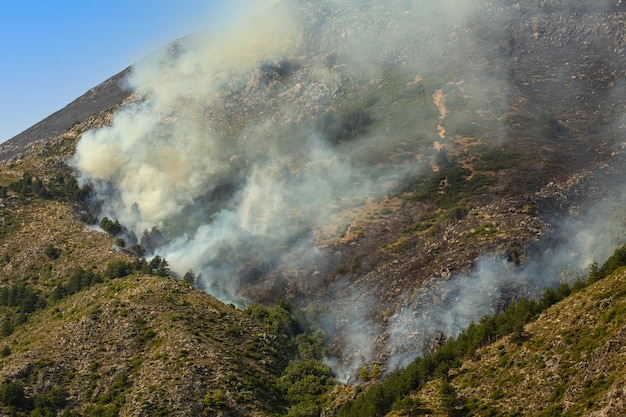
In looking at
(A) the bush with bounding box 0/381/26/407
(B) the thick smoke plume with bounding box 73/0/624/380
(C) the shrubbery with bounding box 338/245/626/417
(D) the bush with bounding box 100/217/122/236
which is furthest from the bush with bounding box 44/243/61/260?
(C) the shrubbery with bounding box 338/245/626/417

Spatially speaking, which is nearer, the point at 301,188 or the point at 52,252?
the point at 52,252

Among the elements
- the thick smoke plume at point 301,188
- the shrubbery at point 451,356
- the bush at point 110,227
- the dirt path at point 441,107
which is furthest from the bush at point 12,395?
the dirt path at point 441,107

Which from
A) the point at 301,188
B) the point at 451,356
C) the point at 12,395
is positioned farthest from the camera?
the point at 301,188

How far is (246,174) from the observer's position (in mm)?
172750

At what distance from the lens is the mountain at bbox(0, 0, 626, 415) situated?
8662 cm

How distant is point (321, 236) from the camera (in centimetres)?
13825

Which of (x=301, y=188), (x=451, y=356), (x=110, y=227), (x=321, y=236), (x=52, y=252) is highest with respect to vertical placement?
(x=301, y=188)

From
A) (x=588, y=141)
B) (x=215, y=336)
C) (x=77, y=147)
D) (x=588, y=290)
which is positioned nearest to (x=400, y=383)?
(x=588, y=290)

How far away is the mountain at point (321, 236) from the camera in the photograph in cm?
8662

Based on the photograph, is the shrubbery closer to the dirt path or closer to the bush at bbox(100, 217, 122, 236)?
the bush at bbox(100, 217, 122, 236)

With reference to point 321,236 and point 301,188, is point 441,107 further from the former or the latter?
point 321,236

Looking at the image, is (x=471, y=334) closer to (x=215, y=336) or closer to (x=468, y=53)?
(x=215, y=336)

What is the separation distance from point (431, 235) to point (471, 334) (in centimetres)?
4632

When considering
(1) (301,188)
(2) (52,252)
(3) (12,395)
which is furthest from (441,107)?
(3) (12,395)
